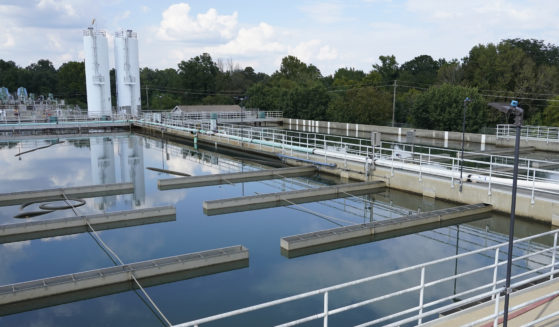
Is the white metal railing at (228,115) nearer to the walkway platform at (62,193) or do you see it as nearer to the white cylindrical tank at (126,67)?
the white cylindrical tank at (126,67)

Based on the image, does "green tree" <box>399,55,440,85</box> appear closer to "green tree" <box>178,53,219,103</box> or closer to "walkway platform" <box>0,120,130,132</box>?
"green tree" <box>178,53,219,103</box>

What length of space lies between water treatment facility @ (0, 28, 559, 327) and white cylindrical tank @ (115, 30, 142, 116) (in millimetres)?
27196

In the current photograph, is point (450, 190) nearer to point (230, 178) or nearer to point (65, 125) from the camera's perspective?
point (230, 178)

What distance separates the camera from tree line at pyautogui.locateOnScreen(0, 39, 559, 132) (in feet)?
158

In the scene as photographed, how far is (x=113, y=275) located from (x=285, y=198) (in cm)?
927

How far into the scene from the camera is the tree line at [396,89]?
158 ft

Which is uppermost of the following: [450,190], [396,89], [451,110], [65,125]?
[396,89]

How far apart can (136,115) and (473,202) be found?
45.8m

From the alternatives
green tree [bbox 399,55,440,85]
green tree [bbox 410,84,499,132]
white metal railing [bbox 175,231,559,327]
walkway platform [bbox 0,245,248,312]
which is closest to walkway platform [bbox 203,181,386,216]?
walkway platform [bbox 0,245,248,312]

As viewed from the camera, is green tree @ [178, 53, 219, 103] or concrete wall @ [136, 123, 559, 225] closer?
concrete wall @ [136, 123, 559, 225]

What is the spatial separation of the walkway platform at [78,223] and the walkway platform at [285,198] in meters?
1.80

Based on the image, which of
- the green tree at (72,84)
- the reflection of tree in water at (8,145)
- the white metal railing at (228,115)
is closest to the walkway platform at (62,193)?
the reflection of tree in water at (8,145)

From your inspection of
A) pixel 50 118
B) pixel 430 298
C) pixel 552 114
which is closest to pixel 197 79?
pixel 50 118

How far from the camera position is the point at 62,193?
18.8 metres
